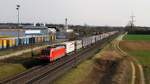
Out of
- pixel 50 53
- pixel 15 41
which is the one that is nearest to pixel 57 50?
pixel 50 53

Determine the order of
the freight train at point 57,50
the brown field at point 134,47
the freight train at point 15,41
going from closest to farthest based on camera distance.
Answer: the freight train at point 57,50, the freight train at point 15,41, the brown field at point 134,47

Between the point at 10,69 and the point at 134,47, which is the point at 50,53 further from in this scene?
the point at 134,47

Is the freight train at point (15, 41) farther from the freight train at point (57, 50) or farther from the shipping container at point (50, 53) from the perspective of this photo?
the shipping container at point (50, 53)

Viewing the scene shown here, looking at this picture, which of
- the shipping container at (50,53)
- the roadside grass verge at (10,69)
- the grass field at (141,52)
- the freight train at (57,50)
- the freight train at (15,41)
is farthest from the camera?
the freight train at (15,41)

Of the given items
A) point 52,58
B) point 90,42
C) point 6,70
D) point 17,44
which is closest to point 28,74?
point 6,70

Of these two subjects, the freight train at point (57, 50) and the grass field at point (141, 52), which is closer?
the grass field at point (141, 52)

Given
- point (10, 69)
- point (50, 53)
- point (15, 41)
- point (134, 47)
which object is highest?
point (50, 53)

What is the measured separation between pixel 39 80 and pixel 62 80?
2.39 meters

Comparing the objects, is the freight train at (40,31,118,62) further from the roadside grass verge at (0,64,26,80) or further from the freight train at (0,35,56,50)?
the freight train at (0,35,56,50)

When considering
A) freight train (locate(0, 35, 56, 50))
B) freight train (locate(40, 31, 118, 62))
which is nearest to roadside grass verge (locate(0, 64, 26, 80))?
freight train (locate(40, 31, 118, 62))

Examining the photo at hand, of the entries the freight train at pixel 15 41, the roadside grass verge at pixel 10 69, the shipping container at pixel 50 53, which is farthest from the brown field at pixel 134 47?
the roadside grass verge at pixel 10 69

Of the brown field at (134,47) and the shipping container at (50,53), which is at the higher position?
the shipping container at (50,53)

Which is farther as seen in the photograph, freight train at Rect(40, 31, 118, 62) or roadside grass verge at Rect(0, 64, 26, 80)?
freight train at Rect(40, 31, 118, 62)

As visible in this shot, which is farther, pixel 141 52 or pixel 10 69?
pixel 141 52
